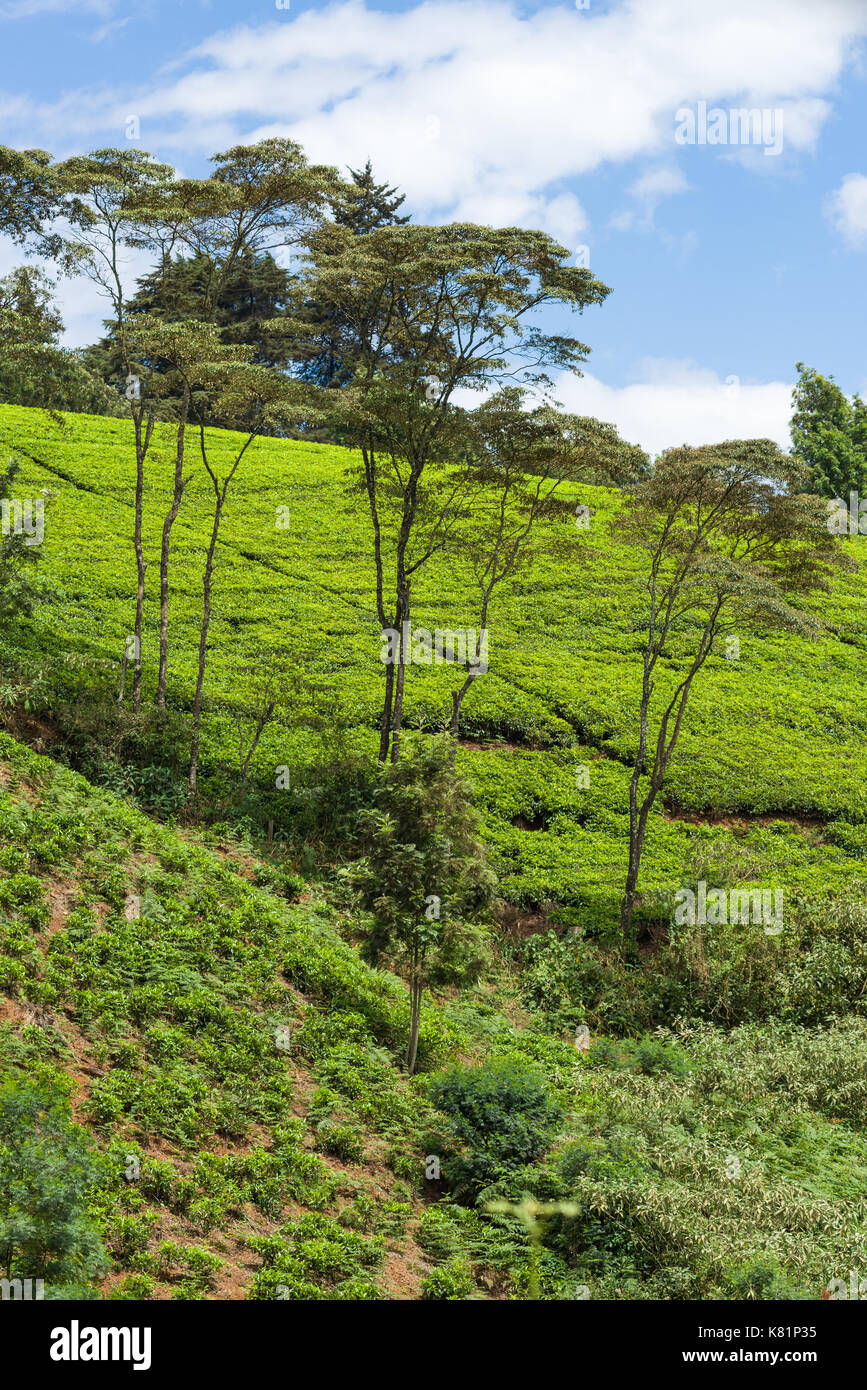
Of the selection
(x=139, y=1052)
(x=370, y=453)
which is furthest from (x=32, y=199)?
(x=139, y=1052)

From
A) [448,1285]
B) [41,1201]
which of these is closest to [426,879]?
[448,1285]

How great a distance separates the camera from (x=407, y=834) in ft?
59.3

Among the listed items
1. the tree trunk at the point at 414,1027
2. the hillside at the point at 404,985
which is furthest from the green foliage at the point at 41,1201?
the tree trunk at the point at 414,1027

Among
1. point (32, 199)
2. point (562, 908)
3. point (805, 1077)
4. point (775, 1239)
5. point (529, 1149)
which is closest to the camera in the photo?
point (775, 1239)

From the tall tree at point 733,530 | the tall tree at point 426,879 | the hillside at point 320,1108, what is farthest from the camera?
the tall tree at point 733,530

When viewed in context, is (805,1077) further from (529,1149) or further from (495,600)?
(495,600)

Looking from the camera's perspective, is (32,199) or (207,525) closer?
(32,199)

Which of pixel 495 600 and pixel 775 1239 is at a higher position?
pixel 495 600

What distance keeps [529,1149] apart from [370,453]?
1693 cm

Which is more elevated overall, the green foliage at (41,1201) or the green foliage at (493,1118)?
the green foliage at (41,1201)

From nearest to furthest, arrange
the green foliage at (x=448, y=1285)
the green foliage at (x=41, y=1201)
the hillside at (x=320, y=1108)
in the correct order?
the green foliage at (x=41, y=1201) → the green foliage at (x=448, y=1285) → the hillside at (x=320, y=1108)

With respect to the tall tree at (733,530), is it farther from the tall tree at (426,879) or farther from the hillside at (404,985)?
the tall tree at (426,879)

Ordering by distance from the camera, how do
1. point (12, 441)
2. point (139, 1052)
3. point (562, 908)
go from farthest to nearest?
point (12, 441) < point (562, 908) < point (139, 1052)

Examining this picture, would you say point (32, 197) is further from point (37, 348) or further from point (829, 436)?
point (829, 436)
